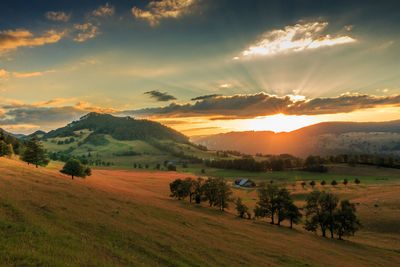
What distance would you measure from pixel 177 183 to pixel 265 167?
13903 centimetres

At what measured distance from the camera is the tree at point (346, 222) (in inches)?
2114

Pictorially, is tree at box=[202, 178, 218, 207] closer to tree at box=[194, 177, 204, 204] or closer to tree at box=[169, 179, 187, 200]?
tree at box=[194, 177, 204, 204]

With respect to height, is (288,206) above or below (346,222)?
above

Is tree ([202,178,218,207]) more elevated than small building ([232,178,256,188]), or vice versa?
tree ([202,178,218,207])

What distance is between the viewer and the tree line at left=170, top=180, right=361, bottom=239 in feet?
181

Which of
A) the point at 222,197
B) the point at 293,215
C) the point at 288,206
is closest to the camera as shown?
the point at 293,215

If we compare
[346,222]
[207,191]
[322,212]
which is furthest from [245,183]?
[346,222]

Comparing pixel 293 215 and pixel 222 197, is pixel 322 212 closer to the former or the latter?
pixel 293 215

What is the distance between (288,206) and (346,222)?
14.4 m

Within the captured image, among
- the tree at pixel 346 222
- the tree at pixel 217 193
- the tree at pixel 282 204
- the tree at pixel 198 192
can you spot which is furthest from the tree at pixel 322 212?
the tree at pixel 198 192

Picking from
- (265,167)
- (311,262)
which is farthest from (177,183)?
(265,167)

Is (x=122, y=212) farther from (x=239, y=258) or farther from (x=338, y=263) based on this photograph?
(x=338, y=263)

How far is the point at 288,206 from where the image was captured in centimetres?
6275

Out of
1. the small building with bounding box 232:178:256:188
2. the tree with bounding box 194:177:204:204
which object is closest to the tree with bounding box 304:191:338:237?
the tree with bounding box 194:177:204:204
